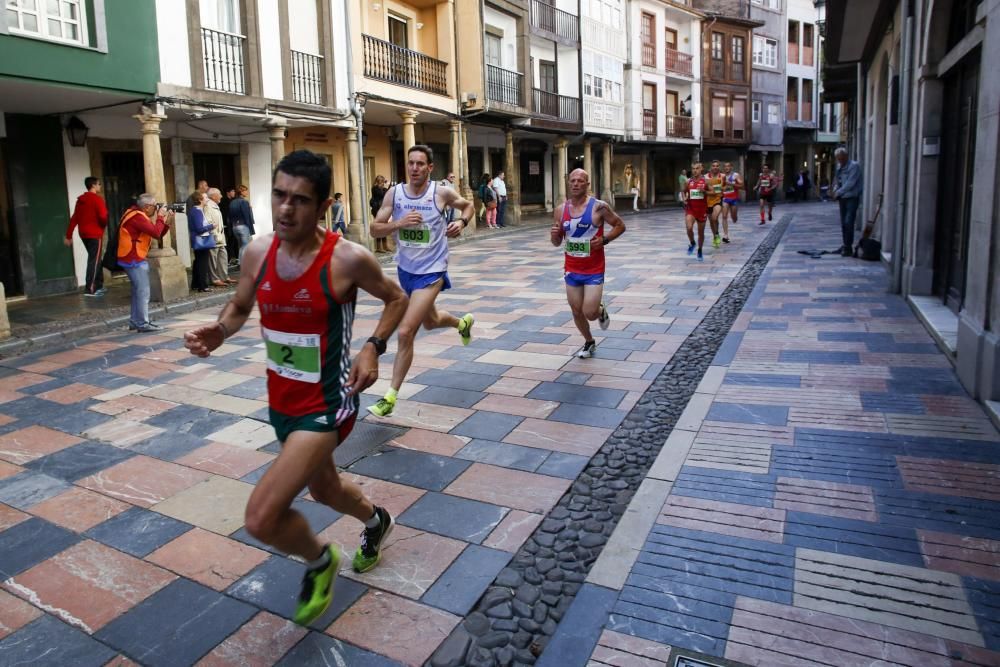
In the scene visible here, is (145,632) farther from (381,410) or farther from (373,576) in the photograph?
(381,410)

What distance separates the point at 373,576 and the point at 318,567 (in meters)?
0.46

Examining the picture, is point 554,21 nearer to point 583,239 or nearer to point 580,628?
point 583,239

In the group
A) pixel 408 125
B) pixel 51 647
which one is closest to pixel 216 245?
pixel 408 125

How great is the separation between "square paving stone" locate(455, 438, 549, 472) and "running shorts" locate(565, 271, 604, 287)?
7.61 feet

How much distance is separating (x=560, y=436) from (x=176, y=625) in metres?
2.66

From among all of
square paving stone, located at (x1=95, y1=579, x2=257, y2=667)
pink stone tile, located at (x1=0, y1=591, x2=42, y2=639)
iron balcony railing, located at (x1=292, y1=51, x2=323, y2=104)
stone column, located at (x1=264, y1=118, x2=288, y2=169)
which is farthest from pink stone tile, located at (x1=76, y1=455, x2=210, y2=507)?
iron balcony railing, located at (x1=292, y1=51, x2=323, y2=104)

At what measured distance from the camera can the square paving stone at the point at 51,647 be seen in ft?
8.98

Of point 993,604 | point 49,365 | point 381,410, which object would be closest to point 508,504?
Answer: point 381,410

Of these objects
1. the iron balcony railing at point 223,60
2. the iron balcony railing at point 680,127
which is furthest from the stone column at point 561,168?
the iron balcony railing at point 223,60

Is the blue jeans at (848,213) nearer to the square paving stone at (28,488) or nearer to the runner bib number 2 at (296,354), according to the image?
the runner bib number 2 at (296,354)

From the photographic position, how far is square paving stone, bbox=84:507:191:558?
3.61m

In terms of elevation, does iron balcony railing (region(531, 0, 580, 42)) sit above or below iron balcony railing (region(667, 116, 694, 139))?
above

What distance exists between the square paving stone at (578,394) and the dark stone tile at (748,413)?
736mm

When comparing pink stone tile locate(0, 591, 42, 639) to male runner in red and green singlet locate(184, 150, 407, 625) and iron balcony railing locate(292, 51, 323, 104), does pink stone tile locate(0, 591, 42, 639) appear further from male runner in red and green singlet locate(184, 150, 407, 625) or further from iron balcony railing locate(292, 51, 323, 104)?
iron balcony railing locate(292, 51, 323, 104)
